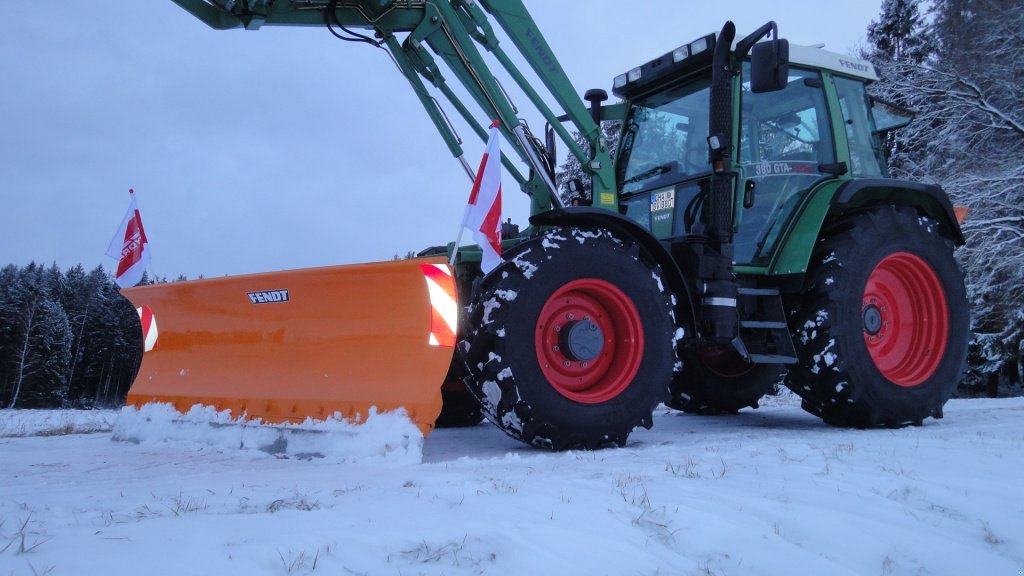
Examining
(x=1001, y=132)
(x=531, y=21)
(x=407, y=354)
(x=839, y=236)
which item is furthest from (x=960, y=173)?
(x=407, y=354)

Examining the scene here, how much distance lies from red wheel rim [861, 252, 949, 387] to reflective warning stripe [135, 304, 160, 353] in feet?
16.9

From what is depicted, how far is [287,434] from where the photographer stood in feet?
11.8

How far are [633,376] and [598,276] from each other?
602mm

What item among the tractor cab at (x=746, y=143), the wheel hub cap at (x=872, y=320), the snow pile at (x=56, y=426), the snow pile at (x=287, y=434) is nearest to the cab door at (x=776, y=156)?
the tractor cab at (x=746, y=143)

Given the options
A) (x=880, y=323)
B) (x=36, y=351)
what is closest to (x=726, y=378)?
(x=880, y=323)

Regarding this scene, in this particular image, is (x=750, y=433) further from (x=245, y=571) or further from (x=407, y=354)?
(x=245, y=571)

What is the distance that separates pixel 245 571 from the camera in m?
1.61

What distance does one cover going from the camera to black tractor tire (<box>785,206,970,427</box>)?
15.5ft

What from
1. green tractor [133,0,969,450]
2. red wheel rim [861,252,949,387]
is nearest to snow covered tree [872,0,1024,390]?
green tractor [133,0,969,450]

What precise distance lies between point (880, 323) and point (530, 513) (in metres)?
4.08

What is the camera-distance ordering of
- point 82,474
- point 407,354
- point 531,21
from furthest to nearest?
1. point 531,21
2. point 407,354
3. point 82,474

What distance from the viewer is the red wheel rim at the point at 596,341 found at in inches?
152

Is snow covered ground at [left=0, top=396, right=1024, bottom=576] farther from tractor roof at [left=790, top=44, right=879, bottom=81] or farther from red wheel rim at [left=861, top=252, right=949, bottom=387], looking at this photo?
tractor roof at [left=790, top=44, right=879, bottom=81]

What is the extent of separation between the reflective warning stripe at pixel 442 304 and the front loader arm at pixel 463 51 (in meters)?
1.46
